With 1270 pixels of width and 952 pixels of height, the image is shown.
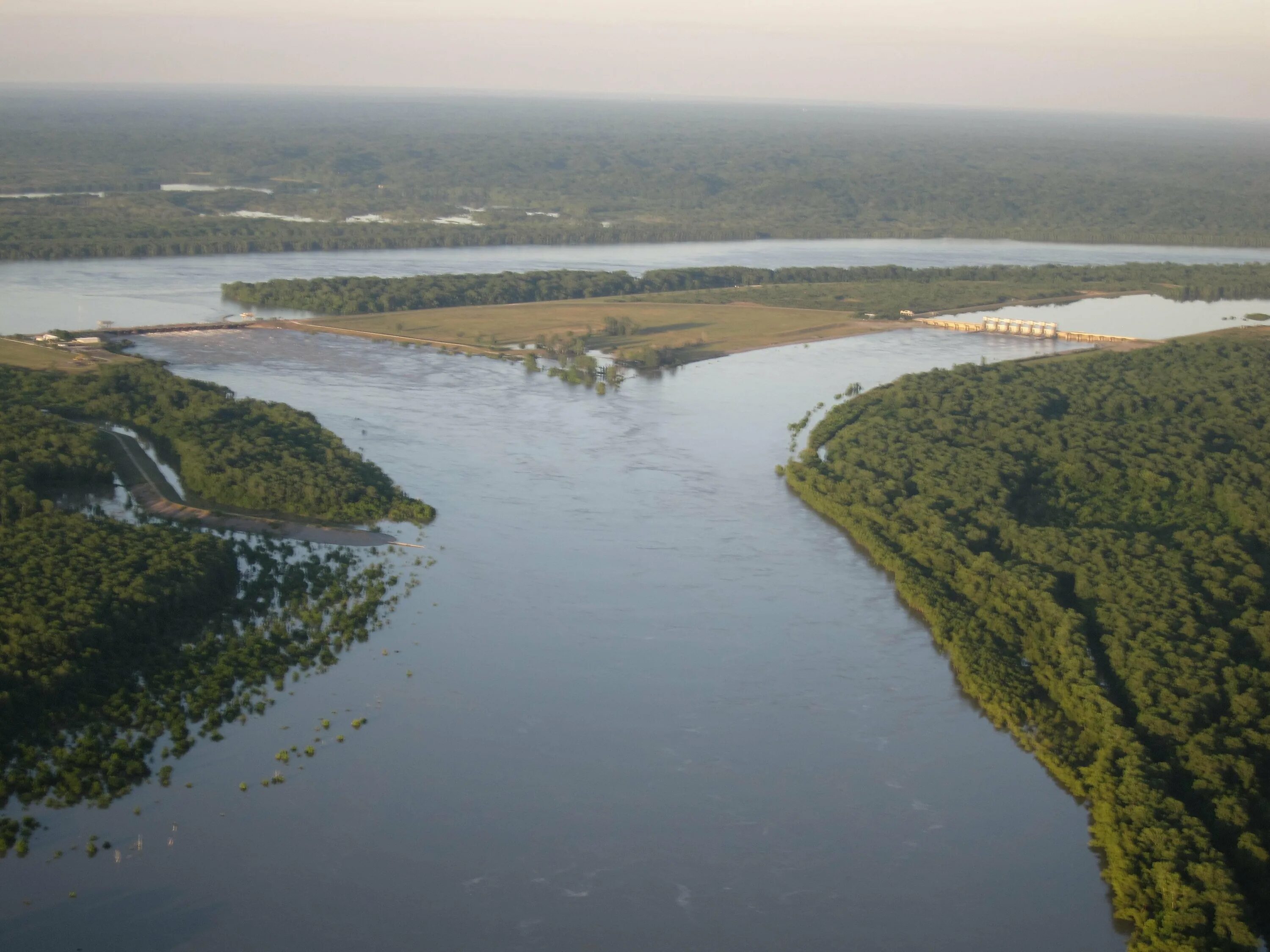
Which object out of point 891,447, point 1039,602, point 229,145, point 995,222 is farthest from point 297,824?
point 229,145

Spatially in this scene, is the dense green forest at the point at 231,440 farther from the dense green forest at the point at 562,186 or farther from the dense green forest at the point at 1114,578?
the dense green forest at the point at 562,186

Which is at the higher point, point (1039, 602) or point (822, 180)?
point (822, 180)

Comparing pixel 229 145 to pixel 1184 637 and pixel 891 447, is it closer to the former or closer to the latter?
pixel 891 447

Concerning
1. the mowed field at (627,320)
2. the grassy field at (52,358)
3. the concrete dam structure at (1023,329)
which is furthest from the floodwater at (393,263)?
the concrete dam structure at (1023,329)

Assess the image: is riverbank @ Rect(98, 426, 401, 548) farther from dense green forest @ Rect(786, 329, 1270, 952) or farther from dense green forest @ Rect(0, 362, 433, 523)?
dense green forest @ Rect(786, 329, 1270, 952)

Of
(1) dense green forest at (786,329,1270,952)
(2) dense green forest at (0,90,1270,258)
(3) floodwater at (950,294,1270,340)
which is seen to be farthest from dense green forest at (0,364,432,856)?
(2) dense green forest at (0,90,1270,258)

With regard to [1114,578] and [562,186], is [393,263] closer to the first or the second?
[562,186]

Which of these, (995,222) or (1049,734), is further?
(995,222)
